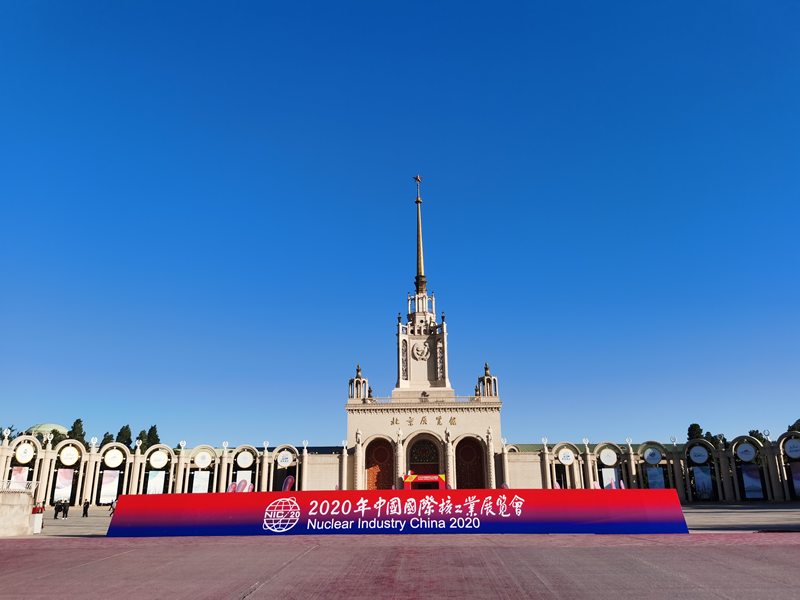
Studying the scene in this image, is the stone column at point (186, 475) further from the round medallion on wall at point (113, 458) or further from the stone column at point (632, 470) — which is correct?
the stone column at point (632, 470)

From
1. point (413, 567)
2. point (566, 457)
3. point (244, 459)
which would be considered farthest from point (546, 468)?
point (413, 567)

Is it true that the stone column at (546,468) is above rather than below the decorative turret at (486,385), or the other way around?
below

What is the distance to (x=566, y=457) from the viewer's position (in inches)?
2096

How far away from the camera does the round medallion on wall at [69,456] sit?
162 feet

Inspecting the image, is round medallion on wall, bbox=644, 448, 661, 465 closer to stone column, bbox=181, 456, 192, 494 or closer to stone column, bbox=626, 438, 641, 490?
stone column, bbox=626, 438, 641, 490

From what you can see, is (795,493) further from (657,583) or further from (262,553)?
(262,553)

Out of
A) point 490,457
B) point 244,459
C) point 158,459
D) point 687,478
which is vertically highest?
point 158,459

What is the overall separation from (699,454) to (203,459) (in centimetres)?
4881

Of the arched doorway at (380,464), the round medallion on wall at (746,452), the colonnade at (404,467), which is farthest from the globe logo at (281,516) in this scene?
the round medallion on wall at (746,452)

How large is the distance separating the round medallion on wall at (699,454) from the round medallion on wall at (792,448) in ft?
21.1

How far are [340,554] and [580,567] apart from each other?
673 centimetres

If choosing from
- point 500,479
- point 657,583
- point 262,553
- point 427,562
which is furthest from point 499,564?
point 500,479

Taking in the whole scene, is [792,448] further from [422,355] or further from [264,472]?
[264,472]

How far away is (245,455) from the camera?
177 feet
